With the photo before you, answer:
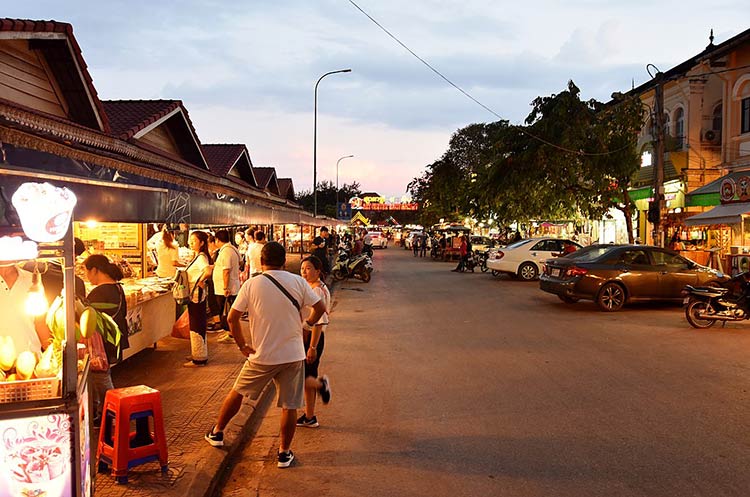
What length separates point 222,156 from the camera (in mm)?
27469

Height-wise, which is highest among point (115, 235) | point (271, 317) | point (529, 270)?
point (115, 235)

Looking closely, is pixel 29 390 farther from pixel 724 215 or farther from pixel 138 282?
pixel 724 215

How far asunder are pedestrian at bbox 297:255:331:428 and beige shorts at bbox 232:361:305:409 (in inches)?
31.5

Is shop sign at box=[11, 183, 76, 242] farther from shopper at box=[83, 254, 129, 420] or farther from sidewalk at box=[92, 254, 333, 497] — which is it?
shopper at box=[83, 254, 129, 420]

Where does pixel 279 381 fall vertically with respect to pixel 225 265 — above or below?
below

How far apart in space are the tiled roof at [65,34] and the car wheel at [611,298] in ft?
36.3

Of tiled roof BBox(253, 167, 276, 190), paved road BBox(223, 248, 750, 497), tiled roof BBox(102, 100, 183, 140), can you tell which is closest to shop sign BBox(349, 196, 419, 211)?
tiled roof BBox(253, 167, 276, 190)

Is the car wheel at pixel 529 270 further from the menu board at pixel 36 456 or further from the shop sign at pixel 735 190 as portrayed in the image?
the menu board at pixel 36 456

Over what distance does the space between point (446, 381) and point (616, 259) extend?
8336 millimetres

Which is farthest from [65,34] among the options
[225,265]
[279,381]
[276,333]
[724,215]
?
[724,215]

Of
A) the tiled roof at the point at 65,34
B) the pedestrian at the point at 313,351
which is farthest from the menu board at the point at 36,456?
the tiled roof at the point at 65,34

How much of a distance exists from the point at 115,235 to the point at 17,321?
383 inches

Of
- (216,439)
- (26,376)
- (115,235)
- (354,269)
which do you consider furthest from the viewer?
(354,269)

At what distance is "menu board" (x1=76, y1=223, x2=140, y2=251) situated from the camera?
46.3 feet
